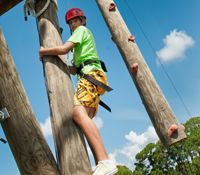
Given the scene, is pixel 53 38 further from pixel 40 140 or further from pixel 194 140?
pixel 194 140

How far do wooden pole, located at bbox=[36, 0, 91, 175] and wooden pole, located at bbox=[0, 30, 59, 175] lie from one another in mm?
109

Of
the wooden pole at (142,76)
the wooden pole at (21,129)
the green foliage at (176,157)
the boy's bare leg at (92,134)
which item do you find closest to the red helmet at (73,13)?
the wooden pole at (21,129)

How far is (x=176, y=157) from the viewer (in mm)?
31969

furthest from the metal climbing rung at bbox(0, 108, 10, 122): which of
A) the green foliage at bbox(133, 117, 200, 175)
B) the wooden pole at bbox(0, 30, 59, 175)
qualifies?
the green foliage at bbox(133, 117, 200, 175)

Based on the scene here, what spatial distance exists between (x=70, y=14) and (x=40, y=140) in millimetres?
1372

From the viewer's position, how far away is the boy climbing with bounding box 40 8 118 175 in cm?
259

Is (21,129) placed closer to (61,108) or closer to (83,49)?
(61,108)

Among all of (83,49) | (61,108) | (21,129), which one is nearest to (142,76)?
(83,49)

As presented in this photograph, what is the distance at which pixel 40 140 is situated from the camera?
2.58 metres

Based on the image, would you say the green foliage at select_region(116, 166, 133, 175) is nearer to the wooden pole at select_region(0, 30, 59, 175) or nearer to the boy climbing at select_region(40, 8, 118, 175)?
the boy climbing at select_region(40, 8, 118, 175)

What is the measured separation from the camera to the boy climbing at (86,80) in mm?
2588

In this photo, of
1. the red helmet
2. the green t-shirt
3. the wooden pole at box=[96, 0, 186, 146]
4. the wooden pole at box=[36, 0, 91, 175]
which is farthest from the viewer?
the wooden pole at box=[96, 0, 186, 146]

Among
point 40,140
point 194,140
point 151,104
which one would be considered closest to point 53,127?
point 40,140

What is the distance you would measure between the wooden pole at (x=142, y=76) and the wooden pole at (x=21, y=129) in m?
2.26
